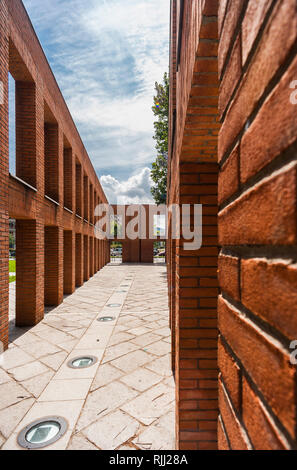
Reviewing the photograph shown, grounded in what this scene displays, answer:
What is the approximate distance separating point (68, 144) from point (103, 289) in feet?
20.6

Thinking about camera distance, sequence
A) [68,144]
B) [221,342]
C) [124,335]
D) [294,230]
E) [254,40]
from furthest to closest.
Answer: [68,144], [124,335], [221,342], [254,40], [294,230]

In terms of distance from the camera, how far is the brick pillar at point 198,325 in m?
2.29

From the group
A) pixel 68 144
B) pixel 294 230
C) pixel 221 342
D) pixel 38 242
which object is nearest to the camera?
pixel 294 230

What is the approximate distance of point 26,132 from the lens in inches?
263

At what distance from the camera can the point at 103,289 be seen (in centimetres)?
1186

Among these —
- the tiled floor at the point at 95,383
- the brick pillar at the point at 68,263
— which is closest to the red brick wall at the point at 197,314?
the tiled floor at the point at 95,383

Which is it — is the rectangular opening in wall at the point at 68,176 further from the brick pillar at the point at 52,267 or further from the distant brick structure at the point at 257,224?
the distant brick structure at the point at 257,224

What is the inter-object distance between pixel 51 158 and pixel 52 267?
356 centimetres

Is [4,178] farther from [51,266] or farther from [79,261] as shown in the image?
[79,261]

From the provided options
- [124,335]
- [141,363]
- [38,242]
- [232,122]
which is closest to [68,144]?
[38,242]

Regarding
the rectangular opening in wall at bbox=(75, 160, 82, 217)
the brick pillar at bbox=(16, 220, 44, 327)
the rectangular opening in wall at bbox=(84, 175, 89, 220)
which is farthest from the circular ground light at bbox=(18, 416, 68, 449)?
the rectangular opening in wall at bbox=(84, 175, 89, 220)

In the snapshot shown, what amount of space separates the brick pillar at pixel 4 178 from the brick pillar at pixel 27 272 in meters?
1.43

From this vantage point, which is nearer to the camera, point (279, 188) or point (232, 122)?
point (279, 188)
